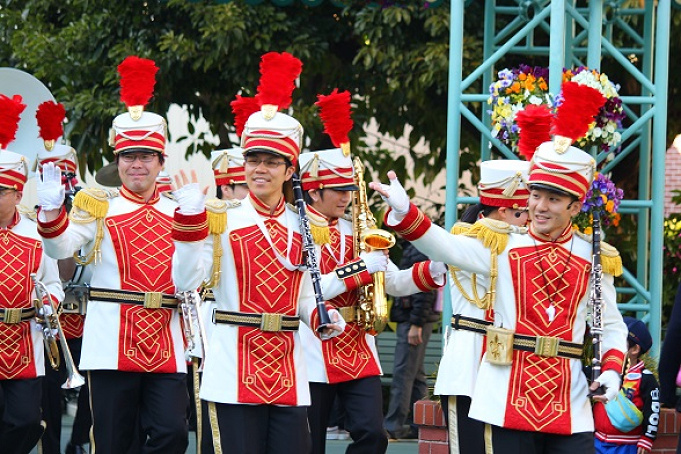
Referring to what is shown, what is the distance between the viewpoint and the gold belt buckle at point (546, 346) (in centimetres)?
626

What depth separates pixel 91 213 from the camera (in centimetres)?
784

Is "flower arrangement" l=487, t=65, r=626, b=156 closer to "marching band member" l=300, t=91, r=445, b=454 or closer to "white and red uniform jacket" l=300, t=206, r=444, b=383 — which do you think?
"marching band member" l=300, t=91, r=445, b=454

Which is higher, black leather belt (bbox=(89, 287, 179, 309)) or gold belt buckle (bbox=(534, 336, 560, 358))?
black leather belt (bbox=(89, 287, 179, 309))

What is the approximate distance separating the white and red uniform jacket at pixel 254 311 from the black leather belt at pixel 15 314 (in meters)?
2.09

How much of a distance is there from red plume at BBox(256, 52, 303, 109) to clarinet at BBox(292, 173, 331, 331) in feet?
1.27

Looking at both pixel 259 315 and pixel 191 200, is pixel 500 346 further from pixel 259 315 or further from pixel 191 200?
pixel 191 200

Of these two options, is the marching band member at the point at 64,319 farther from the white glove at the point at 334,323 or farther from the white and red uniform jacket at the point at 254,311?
the white glove at the point at 334,323

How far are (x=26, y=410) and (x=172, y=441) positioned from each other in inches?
41.4

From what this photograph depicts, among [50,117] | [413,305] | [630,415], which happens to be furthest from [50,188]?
[413,305]

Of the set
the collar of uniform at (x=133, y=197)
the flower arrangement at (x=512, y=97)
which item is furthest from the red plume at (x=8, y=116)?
the flower arrangement at (x=512, y=97)

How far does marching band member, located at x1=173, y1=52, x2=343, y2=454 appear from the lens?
258 inches

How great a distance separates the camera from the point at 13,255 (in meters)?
8.45

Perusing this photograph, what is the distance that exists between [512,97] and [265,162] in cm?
320

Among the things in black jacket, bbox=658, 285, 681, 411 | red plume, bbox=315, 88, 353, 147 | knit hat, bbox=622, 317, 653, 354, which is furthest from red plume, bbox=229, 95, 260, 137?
knit hat, bbox=622, 317, 653, 354
